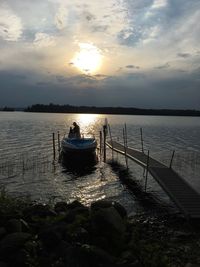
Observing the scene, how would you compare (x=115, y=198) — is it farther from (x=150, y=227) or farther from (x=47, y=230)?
(x=47, y=230)

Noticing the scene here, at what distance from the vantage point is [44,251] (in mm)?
10484

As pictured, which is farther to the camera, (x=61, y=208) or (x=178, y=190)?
(x=178, y=190)

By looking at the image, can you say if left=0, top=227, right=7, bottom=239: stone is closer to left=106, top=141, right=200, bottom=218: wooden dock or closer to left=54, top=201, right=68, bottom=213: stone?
left=54, top=201, right=68, bottom=213: stone

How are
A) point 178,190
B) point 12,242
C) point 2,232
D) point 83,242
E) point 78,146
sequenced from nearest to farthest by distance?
1. point 12,242
2. point 2,232
3. point 83,242
4. point 178,190
5. point 78,146

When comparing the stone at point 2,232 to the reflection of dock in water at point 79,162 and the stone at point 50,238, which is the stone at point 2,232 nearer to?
the stone at point 50,238

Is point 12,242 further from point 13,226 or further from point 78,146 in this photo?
point 78,146

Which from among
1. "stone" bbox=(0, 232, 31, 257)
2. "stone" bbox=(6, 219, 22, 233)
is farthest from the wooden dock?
"stone" bbox=(0, 232, 31, 257)

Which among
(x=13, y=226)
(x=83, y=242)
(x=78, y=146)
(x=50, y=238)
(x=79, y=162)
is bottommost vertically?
(x=79, y=162)

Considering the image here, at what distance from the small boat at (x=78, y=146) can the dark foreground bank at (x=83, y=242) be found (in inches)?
913

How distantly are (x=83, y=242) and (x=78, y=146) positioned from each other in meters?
27.3

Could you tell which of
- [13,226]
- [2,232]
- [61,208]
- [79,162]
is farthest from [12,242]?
[79,162]

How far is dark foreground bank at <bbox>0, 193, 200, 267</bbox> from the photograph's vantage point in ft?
31.6

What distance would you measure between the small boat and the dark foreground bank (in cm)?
2320

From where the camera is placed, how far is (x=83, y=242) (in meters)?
11.4
